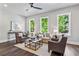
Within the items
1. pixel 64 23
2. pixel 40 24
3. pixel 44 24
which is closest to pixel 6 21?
pixel 40 24

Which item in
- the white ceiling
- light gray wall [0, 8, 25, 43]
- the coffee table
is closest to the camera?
the white ceiling

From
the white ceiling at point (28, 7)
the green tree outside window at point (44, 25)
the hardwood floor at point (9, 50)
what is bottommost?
the hardwood floor at point (9, 50)

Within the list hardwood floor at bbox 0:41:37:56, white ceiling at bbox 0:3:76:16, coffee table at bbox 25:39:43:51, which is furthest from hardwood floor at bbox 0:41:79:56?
white ceiling at bbox 0:3:76:16

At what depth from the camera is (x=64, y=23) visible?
7.55 ft

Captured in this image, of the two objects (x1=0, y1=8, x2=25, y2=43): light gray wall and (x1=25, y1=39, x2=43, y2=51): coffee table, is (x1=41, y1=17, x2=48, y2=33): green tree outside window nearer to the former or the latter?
(x1=25, y1=39, x2=43, y2=51): coffee table

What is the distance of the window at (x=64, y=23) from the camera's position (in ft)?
7.39

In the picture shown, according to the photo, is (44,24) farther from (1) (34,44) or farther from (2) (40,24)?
(1) (34,44)

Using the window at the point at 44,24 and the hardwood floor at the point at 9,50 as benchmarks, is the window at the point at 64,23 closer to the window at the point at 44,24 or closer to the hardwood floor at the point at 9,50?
the window at the point at 44,24

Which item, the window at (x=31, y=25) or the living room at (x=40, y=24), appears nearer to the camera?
the living room at (x=40, y=24)

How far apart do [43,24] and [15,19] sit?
82 centimetres

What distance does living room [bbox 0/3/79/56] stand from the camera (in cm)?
222

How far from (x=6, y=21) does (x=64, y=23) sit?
1596mm

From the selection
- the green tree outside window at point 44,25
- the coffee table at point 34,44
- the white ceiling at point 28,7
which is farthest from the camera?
the coffee table at point 34,44

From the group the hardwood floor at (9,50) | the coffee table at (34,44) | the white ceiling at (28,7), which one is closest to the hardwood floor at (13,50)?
the hardwood floor at (9,50)
